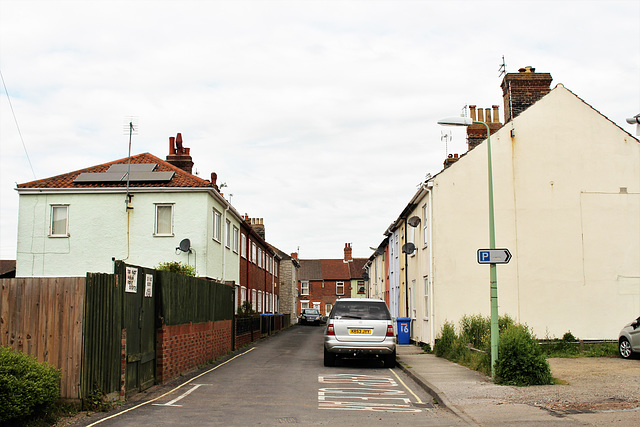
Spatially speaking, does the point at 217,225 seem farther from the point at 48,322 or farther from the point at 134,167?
the point at 48,322

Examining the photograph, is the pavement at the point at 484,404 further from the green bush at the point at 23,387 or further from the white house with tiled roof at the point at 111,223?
the white house with tiled roof at the point at 111,223

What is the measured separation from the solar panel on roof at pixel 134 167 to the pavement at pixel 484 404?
595 inches

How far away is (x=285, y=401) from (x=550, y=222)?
45.4 feet

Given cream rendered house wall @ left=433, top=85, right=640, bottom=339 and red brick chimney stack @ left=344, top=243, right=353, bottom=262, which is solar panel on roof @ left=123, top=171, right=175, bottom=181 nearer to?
cream rendered house wall @ left=433, top=85, right=640, bottom=339

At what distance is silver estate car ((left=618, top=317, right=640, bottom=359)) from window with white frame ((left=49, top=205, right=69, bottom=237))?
66.4ft

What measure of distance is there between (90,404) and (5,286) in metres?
2.18

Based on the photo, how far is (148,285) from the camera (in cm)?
1178

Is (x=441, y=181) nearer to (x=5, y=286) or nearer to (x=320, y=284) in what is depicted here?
(x=5, y=286)

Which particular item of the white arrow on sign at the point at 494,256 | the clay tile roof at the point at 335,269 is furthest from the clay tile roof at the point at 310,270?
the white arrow on sign at the point at 494,256

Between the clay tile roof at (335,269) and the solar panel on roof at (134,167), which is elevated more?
the solar panel on roof at (134,167)

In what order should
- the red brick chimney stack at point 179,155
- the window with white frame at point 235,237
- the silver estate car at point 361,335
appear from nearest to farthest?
the silver estate car at point 361,335 < the red brick chimney stack at point 179,155 < the window with white frame at point 235,237

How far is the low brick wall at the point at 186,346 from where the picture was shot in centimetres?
1252

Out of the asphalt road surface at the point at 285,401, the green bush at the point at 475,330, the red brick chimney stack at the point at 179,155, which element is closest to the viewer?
the asphalt road surface at the point at 285,401

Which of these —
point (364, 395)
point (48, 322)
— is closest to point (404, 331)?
point (364, 395)
